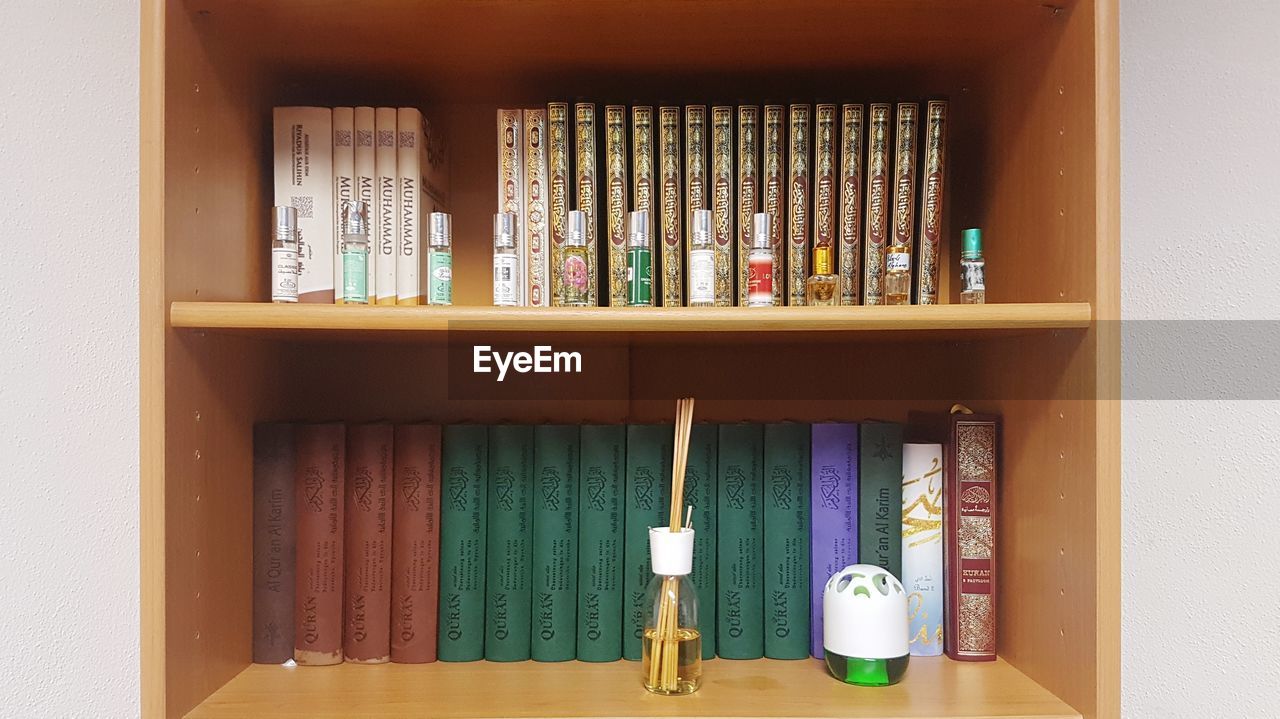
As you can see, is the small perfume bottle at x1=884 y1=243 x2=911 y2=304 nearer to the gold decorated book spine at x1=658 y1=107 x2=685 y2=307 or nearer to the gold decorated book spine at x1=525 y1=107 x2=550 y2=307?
the gold decorated book spine at x1=658 y1=107 x2=685 y2=307

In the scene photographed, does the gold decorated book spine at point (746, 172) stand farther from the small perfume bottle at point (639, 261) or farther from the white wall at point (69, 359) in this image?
the white wall at point (69, 359)

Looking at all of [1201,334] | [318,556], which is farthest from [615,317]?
[1201,334]

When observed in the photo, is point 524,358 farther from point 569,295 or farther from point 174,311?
point 174,311

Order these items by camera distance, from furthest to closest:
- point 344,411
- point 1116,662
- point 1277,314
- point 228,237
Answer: point 344,411
point 1277,314
point 228,237
point 1116,662

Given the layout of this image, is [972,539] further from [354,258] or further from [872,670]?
[354,258]

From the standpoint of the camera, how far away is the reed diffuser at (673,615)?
2.78ft

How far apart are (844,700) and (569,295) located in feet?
1.64

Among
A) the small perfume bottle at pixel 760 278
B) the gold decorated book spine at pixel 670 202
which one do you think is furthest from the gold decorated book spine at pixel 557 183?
the small perfume bottle at pixel 760 278

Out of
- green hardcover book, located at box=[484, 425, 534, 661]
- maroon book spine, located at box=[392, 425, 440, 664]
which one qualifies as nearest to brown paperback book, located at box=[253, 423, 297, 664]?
maroon book spine, located at box=[392, 425, 440, 664]

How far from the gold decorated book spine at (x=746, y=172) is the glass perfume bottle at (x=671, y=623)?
0.92 ft

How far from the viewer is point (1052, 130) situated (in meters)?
0.83

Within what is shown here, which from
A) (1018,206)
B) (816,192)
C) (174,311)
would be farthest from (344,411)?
(1018,206)

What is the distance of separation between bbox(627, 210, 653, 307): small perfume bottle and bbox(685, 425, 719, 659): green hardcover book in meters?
0.17

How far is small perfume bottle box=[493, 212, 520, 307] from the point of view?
853mm
